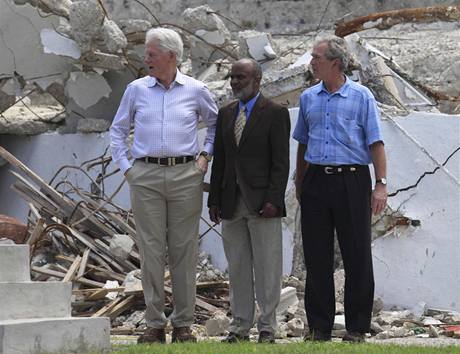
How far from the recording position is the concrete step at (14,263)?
7.07 metres

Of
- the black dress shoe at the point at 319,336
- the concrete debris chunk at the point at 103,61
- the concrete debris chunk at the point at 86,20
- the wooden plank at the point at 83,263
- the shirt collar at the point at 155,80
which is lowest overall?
the black dress shoe at the point at 319,336

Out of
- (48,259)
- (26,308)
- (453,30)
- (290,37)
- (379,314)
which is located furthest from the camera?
(290,37)

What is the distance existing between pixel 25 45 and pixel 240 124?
7.30 meters

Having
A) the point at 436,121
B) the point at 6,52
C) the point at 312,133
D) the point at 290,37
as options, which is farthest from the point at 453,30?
the point at 312,133

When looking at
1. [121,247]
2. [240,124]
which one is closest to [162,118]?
[240,124]

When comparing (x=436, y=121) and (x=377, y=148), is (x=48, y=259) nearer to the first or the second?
(x=436, y=121)

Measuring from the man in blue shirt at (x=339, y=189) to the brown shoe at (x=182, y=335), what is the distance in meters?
0.80

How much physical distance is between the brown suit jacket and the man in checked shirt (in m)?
0.25

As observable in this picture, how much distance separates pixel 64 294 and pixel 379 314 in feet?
10.2

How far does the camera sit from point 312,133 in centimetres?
731

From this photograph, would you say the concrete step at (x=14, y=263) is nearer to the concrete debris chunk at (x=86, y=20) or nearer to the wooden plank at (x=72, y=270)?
the wooden plank at (x=72, y=270)

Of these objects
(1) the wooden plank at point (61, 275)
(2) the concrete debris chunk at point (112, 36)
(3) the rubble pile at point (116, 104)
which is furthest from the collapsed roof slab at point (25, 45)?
(1) the wooden plank at point (61, 275)

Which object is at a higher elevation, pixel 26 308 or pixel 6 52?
pixel 6 52

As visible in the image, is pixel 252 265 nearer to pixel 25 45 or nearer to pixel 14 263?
pixel 14 263
